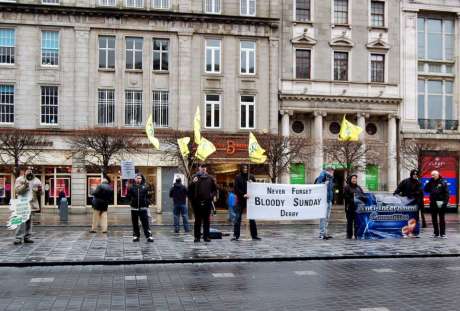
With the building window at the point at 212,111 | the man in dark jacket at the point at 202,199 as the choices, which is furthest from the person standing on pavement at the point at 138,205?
the building window at the point at 212,111

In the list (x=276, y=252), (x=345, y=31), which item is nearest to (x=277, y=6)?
(x=345, y=31)

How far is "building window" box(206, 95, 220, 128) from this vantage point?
124 feet

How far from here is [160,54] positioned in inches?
1475

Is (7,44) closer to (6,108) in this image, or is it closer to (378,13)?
(6,108)

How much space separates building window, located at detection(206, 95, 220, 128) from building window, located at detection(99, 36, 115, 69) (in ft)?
19.7

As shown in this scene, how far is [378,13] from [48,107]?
21.5m

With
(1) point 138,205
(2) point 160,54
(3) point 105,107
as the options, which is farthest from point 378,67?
(1) point 138,205

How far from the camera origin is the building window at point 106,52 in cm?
3672

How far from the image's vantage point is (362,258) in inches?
520

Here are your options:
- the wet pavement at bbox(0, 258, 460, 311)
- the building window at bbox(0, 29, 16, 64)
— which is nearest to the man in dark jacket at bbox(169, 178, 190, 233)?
the wet pavement at bbox(0, 258, 460, 311)

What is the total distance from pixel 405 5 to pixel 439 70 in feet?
16.1

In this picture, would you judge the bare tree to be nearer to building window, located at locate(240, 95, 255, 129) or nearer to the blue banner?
building window, located at locate(240, 95, 255, 129)

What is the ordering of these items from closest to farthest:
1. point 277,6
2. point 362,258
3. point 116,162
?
point 362,258, point 116,162, point 277,6

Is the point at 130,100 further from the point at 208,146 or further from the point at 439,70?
the point at 439,70
